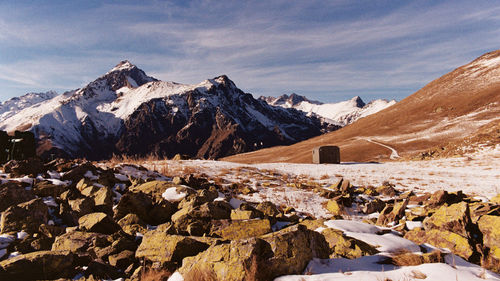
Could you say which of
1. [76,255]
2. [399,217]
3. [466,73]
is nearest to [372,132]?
[466,73]

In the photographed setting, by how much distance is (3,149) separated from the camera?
13.8 metres

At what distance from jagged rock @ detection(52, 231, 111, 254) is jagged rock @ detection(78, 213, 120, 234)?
0.36 metres

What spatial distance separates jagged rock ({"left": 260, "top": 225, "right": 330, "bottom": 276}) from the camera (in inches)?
153

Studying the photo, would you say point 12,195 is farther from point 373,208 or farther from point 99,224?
point 373,208

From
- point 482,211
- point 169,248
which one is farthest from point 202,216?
point 482,211

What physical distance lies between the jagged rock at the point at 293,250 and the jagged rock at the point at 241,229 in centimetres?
96

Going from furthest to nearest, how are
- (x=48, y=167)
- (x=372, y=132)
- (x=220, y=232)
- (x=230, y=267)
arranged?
(x=372, y=132) → (x=48, y=167) → (x=220, y=232) → (x=230, y=267)

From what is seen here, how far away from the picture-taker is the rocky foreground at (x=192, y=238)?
13.2ft

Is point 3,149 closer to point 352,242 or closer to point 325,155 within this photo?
point 352,242

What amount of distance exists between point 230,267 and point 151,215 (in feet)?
14.2

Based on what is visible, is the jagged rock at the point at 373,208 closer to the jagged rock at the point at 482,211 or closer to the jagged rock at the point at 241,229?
the jagged rock at the point at 482,211

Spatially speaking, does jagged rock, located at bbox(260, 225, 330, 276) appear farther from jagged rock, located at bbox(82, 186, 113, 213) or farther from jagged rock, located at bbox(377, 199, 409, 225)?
jagged rock, located at bbox(82, 186, 113, 213)

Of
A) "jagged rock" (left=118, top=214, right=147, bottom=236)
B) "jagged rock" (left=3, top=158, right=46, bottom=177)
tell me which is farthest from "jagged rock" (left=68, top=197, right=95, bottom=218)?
"jagged rock" (left=3, top=158, right=46, bottom=177)

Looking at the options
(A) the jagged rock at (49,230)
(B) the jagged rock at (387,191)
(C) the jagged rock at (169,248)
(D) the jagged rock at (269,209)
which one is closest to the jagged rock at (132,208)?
(A) the jagged rock at (49,230)
